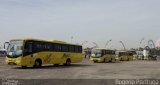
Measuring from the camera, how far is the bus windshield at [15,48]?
90.1ft

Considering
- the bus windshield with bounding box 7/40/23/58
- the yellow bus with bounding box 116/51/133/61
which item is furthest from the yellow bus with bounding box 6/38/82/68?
the yellow bus with bounding box 116/51/133/61

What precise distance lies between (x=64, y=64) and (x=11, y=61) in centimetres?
990

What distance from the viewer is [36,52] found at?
29.1 metres

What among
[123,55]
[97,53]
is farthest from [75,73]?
[123,55]

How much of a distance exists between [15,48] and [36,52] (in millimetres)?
2159

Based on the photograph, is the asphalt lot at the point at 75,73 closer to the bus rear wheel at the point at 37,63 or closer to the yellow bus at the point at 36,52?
the yellow bus at the point at 36,52

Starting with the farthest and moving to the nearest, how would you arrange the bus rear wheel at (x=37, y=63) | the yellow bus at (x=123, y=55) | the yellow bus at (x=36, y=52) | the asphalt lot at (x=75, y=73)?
1. the yellow bus at (x=123, y=55)
2. the bus rear wheel at (x=37, y=63)
3. the yellow bus at (x=36, y=52)
4. the asphalt lot at (x=75, y=73)

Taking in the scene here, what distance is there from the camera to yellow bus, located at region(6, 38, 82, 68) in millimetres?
27422

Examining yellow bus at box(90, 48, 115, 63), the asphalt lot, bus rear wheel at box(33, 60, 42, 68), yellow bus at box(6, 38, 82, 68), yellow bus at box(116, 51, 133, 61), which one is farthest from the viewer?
yellow bus at box(116, 51, 133, 61)

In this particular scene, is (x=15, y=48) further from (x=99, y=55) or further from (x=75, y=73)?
(x=99, y=55)

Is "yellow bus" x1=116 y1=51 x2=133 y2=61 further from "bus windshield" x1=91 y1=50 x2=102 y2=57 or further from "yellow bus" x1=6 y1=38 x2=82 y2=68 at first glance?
"yellow bus" x1=6 y1=38 x2=82 y2=68

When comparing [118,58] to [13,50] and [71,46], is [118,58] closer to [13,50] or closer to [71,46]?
[71,46]

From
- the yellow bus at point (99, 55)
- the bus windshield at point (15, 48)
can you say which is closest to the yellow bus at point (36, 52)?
the bus windshield at point (15, 48)

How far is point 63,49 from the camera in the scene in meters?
35.0
